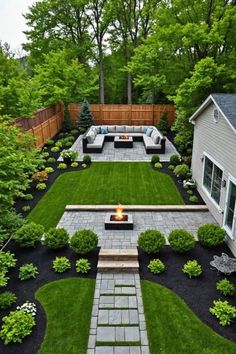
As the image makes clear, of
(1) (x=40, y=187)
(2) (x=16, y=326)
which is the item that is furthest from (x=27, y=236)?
(1) (x=40, y=187)

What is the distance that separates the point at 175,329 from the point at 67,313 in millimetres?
2642

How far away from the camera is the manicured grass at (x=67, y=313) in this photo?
233 inches

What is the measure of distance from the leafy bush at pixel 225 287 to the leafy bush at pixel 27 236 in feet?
19.5

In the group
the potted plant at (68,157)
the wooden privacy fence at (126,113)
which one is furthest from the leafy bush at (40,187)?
the wooden privacy fence at (126,113)

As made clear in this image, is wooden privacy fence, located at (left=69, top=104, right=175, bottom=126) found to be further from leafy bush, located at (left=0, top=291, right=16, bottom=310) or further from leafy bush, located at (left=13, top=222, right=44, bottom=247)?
leafy bush, located at (left=0, top=291, right=16, bottom=310)

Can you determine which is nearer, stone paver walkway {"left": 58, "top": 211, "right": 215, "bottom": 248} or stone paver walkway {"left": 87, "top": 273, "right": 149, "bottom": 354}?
stone paver walkway {"left": 87, "top": 273, "right": 149, "bottom": 354}

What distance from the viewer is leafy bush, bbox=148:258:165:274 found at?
319 inches

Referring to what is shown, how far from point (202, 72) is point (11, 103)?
40.1 ft

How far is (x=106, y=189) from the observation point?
1434cm

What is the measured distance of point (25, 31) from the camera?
31625 millimetres

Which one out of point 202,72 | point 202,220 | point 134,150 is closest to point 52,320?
point 202,220

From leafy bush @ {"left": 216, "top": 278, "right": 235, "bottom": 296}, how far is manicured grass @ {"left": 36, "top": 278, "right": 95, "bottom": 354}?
347 centimetres

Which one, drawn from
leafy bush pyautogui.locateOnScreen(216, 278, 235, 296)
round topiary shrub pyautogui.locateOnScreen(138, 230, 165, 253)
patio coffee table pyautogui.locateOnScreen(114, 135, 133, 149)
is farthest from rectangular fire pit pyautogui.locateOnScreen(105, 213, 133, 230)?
patio coffee table pyautogui.locateOnScreen(114, 135, 133, 149)

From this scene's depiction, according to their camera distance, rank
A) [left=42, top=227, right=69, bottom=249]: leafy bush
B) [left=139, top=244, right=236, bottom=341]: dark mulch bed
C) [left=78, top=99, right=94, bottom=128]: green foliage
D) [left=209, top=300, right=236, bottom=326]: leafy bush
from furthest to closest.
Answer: [left=78, top=99, right=94, bottom=128]: green foliage
[left=42, top=227, right=69, bottom=249]: leafy bush
[left=139, top=244, right=236, bottom=341]: dark mulch bed
[left=209, top=300, right=236, bottom=326]: leafy bush
